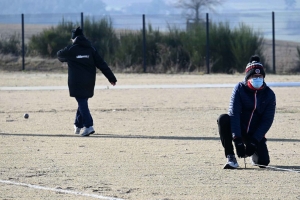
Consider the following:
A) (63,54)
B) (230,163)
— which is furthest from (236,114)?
(63,54)

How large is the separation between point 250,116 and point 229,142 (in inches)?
16.4

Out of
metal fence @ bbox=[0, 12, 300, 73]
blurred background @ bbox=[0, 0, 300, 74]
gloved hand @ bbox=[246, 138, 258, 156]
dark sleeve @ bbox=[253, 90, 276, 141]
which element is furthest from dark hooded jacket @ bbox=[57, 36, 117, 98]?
metal fence @ bbox=[0, 12, 300, 73]

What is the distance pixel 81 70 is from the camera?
13.9m

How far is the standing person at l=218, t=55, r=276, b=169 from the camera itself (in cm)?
999

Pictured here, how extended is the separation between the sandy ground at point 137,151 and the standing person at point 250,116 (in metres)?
0.28

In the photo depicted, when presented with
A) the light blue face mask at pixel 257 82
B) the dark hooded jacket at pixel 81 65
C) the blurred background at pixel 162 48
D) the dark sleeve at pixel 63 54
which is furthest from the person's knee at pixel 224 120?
the blurred background at pixel 162 48

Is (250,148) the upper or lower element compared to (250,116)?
lower

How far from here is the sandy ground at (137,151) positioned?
886 centimetres

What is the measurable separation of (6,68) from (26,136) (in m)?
20.8

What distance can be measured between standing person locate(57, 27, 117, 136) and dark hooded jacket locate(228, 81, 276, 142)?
13.4 ft

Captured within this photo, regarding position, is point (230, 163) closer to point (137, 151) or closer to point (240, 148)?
point (240, 148)

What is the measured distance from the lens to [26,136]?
13.7 m

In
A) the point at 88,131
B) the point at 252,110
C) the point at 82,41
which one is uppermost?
the point at 82,41

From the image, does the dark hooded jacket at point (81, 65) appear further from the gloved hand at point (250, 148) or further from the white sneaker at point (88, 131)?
the gloved hand at point (250, 148)
